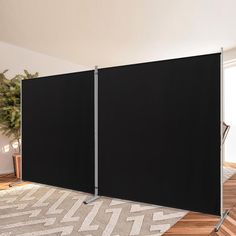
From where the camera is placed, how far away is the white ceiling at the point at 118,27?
3070mm

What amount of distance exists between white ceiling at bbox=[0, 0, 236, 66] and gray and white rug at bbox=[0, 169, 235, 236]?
7.79 feet

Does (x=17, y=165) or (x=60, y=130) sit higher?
(x=60, y=130)

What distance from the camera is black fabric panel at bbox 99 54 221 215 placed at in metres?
2.00

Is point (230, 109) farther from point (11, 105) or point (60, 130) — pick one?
point (11, 105)

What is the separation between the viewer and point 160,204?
7.32 feet

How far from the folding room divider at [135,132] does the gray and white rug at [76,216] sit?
0.64ft

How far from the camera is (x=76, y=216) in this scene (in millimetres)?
2387

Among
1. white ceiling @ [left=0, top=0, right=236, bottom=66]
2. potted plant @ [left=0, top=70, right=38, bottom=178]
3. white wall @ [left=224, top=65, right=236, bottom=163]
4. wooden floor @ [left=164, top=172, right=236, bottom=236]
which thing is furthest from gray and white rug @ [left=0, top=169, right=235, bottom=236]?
white wall @ [left=224, top=65, right=236, bottom=163]

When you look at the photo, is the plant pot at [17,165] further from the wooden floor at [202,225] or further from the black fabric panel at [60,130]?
the wooden floor at [202,225]

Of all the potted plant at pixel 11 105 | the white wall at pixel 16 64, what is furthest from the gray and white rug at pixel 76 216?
the white wall at pixel 16 64

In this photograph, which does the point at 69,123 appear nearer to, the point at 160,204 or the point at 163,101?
the point at 163,101

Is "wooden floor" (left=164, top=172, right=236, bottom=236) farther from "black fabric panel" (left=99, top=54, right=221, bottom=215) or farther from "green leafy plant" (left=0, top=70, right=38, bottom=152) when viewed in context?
"green leafy plant" (left=0, top=70, right=38, bottom=152)

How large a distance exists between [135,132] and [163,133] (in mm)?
291

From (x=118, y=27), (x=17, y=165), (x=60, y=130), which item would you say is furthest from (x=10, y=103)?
(x=118, y=27)
